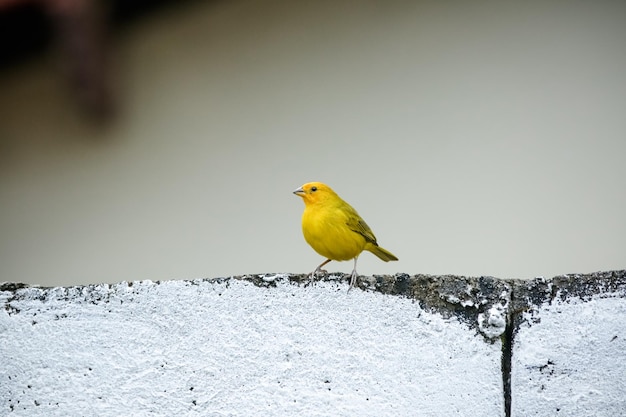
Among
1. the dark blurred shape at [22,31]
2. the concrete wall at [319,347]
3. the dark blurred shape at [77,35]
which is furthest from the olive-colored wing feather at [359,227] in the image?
the dark blurred shape at [22,31]

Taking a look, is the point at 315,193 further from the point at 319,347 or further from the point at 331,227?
the point at 319,347

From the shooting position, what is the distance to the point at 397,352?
6.68 ft

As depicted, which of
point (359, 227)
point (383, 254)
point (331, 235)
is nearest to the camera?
point (331, 235)

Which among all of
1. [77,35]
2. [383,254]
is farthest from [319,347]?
[77,35]

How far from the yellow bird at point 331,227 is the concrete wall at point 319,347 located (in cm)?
68

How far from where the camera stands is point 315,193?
3.09 meters

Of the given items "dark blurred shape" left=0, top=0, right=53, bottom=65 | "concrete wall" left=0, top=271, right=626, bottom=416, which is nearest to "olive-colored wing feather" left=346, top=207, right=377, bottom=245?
"concrete wall" left=0, top=271, right=626, bottom=416

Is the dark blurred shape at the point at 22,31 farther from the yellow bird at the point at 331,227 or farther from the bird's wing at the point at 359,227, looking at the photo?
the bird's wing at the point at 359,227

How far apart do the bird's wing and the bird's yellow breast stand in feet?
0.07

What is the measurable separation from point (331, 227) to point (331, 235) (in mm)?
33

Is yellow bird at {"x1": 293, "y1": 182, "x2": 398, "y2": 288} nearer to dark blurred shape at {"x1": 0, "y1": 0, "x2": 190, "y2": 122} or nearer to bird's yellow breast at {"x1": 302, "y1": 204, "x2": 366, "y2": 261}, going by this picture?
bird's yellow breast at {"x1": 302, "y1": 204, "x2": 366, "y2": 261}

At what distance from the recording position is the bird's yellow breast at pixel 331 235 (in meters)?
2.84

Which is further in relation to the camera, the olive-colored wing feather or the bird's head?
the bird's head

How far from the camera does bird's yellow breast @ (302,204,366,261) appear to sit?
9.33 ft
